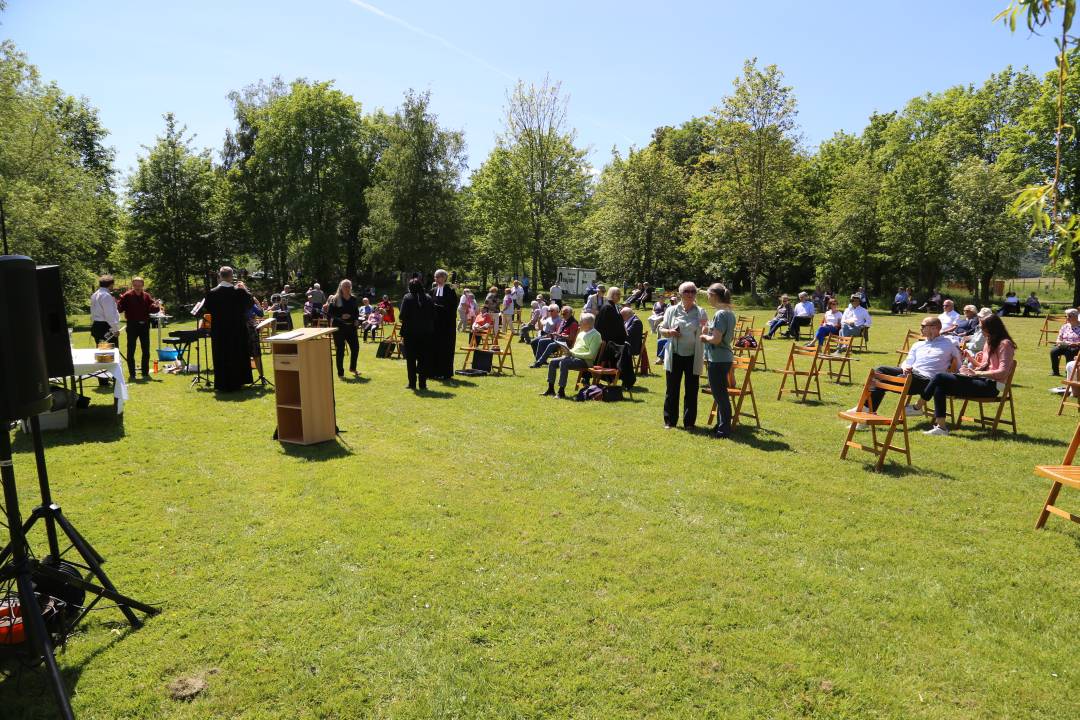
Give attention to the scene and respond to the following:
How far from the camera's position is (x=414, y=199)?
40781 millimetres

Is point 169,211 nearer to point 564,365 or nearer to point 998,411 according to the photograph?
point 564,365

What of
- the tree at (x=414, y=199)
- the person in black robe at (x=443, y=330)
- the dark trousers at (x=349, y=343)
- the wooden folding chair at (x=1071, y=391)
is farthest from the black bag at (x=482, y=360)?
the tree at (x=414, y=199)

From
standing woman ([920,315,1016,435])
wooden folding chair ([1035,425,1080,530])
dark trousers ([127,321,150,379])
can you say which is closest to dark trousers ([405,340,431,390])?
dark trousers ([127,321,150,379])

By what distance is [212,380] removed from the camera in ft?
39.0

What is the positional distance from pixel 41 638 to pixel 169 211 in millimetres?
41773

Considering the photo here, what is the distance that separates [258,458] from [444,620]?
13.4 feet

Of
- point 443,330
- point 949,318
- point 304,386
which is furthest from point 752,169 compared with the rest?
point 304,386

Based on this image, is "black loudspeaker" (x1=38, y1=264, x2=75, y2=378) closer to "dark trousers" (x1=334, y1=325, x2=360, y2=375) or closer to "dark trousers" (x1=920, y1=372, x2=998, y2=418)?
"dark trousers" (x1=334, y1=325, x2=360, y2=375)

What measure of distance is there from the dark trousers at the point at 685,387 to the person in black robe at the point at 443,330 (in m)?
5.01

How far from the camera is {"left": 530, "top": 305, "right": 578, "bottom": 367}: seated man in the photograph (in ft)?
43.4

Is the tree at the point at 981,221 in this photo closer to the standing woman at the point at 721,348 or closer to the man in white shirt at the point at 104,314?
the standing woman at the point at 721,348

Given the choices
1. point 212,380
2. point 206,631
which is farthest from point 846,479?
point 212,380

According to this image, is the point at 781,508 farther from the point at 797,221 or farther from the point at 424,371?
the point at 797,221

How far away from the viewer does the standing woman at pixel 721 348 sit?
793 centimetres
